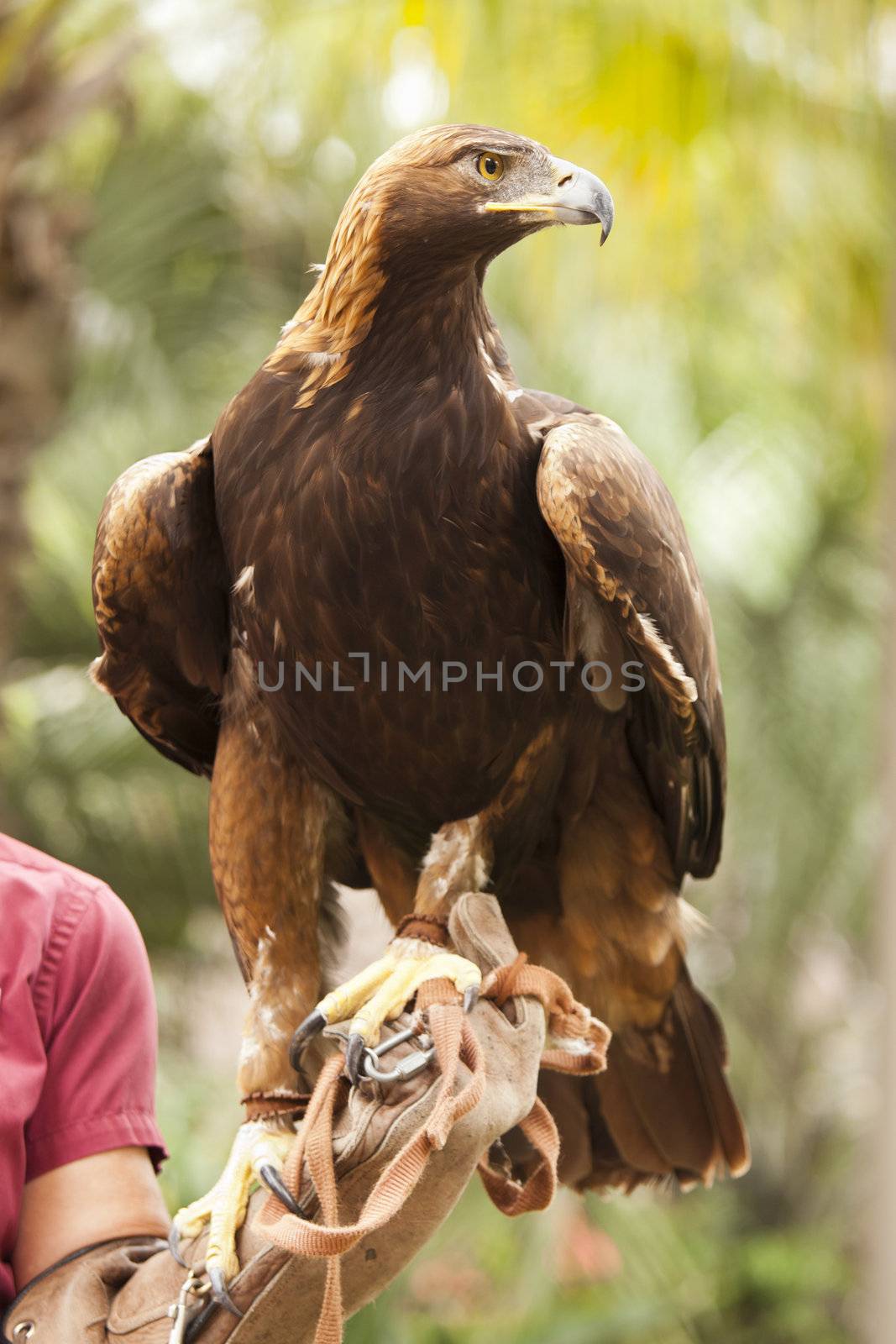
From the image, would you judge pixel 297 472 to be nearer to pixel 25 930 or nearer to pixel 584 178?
pixel 584 178

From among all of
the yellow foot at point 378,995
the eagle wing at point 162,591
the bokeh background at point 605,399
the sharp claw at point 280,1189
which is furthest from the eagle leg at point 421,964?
the bokeh background at point 605,399

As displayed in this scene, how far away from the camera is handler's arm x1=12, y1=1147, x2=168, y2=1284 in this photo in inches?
55.9

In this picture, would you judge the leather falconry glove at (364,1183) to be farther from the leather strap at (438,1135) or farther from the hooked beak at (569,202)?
the hooked beak at (569,202)

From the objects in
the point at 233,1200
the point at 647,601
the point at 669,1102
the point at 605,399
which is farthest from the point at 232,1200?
the point at 605,399

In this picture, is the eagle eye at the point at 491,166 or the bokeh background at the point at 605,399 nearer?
the eagle eye at the point at 491,166

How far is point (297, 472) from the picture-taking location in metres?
1.30

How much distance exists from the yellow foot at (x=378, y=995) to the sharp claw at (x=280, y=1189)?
0.12m

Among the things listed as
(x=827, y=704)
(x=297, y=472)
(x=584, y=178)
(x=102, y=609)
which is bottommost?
(x=827, y=704)

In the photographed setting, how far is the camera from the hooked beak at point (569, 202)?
128 centimetres

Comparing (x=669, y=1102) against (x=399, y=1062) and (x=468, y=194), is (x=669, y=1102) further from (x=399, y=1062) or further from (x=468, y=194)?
(x=468, y=194)

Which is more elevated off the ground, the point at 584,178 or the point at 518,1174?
the point at 584,178

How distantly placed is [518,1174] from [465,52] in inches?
101

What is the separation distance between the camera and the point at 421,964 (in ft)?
4.62

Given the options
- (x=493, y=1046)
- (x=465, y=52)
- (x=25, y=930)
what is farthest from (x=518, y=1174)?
(x=465, y=52)
